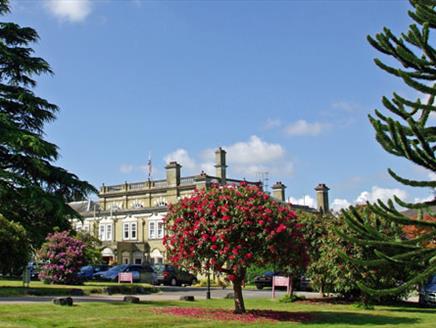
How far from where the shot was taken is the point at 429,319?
1903cm

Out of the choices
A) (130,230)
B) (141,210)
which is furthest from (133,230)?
(141,210)

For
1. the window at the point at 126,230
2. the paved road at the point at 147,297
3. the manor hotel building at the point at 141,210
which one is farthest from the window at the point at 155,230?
the paved road at the point at 147,297

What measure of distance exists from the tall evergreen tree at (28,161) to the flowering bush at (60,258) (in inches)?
106

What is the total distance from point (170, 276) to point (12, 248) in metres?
17.9

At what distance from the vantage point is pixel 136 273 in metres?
40.7

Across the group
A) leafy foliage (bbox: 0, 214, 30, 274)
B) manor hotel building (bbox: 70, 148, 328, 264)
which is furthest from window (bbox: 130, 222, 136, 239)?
leafy foliage (bbox: 0, 214, 30, 274)

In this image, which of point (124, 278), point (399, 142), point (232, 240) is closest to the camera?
point (399, 142)

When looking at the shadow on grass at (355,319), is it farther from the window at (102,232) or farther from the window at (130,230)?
the window at (102,232)

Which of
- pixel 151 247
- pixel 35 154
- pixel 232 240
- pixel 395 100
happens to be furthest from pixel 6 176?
pixel 151 247

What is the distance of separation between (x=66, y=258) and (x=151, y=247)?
113 ft

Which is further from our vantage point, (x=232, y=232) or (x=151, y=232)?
(x=151, y=232)

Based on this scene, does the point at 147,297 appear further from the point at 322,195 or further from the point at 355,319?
the point at 322,195

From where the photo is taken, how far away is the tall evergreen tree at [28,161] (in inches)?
1367

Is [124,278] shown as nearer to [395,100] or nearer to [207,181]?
[207,181]
